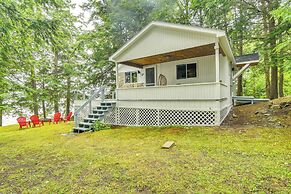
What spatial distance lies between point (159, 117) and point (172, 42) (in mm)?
3692

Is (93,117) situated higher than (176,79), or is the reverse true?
(176,79)

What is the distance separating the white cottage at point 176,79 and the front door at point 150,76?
0.08m

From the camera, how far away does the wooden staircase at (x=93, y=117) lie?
32.4 feet

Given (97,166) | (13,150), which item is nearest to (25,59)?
(13,150)

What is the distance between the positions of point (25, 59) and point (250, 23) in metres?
15.0

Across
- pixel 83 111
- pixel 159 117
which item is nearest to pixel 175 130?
pixel 159 117

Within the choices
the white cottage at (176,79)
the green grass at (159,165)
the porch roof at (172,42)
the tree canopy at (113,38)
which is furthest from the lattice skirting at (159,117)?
the tree canopy at (113,38)

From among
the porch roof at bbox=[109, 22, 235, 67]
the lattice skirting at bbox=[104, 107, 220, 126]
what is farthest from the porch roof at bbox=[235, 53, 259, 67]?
the lattice skirting at bbox=[104, 107, 220, 126]

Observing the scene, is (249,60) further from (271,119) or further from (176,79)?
(271,119)

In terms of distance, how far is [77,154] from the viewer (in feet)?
19.0

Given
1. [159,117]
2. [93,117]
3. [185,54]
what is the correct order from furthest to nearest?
1. [185,54]
2. [93,117]
3. [159,117]

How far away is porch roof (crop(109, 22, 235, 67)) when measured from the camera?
855 centimetres

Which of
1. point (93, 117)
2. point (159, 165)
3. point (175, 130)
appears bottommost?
point (159, 165)

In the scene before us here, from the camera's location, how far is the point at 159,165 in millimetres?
4473
